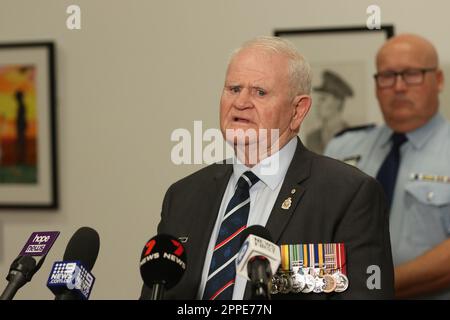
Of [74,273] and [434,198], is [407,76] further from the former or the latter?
[74,273]

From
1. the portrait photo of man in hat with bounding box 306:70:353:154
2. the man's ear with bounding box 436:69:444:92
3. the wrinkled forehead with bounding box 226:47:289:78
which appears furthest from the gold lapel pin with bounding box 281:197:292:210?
the portrait photo of man in hat with bounding box 306:70:353:154

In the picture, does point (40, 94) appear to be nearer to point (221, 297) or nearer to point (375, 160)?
point (375, 160)

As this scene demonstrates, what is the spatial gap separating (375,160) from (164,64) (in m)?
0.82

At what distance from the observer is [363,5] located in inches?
105

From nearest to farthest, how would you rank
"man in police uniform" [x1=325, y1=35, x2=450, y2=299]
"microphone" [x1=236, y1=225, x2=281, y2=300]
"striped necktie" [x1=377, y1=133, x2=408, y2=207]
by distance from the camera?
"microphone" [x1=236, y1=225, x2=281, y2=300] < "man in police uniform" [x1=325, y1=35, x2=450, y2=299] < "striped necktie" [x1=377, y1=133, x2=408, y2=207]

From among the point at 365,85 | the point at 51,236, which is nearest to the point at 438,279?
the point at 365,85

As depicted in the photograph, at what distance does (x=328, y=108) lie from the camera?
2.78 m

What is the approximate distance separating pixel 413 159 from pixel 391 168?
0.25 feet

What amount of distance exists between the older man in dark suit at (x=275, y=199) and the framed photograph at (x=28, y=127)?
124 cm

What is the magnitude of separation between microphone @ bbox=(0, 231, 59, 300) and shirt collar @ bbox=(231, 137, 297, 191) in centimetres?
43

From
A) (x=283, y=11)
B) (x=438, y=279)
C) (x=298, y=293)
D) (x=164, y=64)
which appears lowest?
(x=438, y=279)

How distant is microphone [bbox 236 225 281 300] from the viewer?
41.1 inches

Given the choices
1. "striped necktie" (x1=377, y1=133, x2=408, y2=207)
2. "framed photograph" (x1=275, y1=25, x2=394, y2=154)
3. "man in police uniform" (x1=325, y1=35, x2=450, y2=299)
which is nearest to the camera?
"man in police uniform" (x1=325, y1=35, x2=450, y2=299)

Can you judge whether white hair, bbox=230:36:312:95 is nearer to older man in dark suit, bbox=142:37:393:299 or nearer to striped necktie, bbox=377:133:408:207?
older man in dark suit, bbox=142:37:393:299
